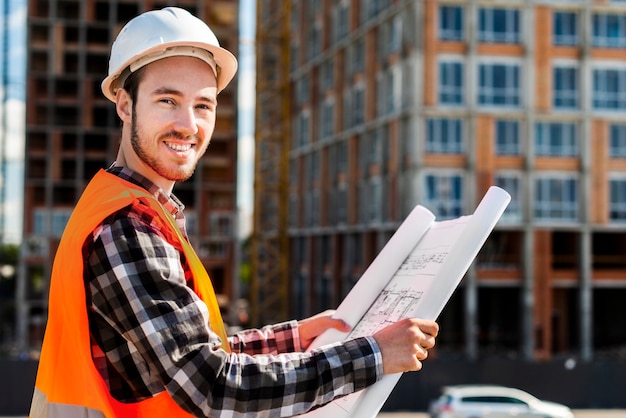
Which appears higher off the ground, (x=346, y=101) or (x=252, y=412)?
(x=346, y=101)

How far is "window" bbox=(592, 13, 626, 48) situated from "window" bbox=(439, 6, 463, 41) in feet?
20.1

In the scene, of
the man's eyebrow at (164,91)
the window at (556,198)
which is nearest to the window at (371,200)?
the window at (556,198)

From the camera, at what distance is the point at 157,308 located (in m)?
1.93

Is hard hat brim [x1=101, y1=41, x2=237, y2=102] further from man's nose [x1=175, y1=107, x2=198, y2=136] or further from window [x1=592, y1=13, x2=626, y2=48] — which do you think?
window [x1=592, y1=13, x2=626, y2=48]

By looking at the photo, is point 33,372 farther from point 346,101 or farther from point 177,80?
point 346,101

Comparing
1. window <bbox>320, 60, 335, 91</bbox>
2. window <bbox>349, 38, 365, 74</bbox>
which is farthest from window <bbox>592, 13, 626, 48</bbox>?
window <bbox>320, 60, 335, 91</bbox>

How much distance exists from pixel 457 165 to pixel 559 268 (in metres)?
7.95

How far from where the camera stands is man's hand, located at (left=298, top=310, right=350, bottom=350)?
9.04ft

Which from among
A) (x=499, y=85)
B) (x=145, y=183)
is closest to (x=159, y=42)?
(x=145, y=183)

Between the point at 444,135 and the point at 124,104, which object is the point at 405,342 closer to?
the point at 124,104

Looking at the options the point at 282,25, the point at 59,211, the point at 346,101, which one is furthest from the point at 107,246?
the point at 282,25

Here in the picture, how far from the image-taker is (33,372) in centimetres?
2261

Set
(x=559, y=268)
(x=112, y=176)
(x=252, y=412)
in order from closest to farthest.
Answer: (x=252, y=412) → (x=112, y=176) → (x=559, y=268)

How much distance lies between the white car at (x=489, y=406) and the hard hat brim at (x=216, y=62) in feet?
65.4
